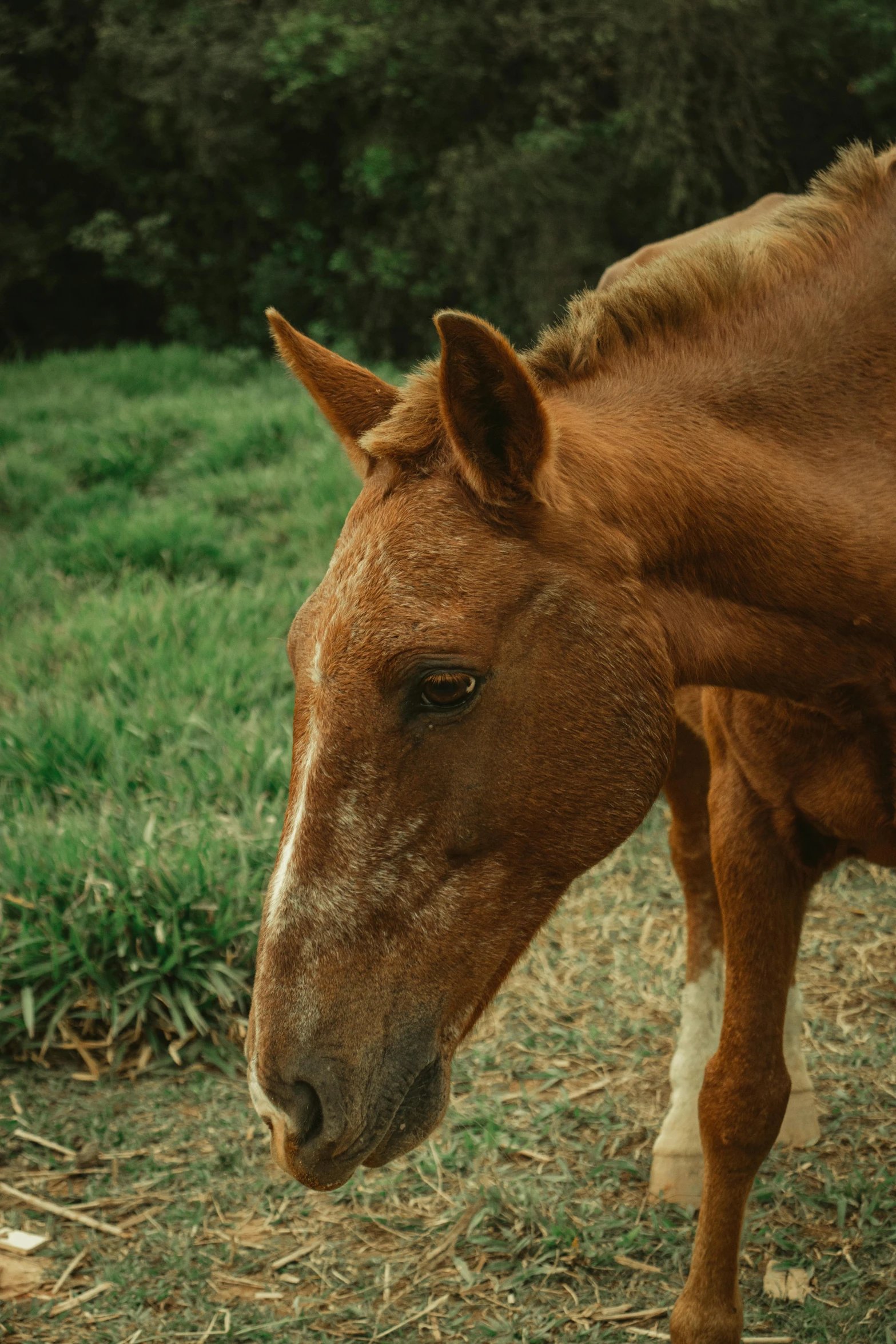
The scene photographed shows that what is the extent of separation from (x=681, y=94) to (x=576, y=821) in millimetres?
11157

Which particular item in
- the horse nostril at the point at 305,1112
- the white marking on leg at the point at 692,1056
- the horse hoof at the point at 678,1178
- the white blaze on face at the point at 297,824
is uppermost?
the white blaze on face at the point at 297,824

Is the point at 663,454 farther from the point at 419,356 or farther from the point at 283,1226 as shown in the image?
the point at 419,356

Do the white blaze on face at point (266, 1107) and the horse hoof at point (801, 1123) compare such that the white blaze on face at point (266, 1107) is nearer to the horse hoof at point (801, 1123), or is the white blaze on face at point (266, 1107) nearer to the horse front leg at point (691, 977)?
the horse front leg at point (691, 977)

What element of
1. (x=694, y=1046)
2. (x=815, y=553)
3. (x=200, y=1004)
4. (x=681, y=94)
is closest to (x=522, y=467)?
(x=815, y=553)

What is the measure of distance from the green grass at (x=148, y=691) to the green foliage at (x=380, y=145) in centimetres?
423

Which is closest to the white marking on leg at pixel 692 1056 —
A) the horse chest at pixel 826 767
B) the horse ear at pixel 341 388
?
the horse chest at pixel 826 767

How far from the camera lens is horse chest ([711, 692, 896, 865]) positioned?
205 cm

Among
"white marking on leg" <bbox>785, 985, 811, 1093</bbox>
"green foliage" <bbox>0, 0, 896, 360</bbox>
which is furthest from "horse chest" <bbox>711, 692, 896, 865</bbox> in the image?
"green foliage" <bbox>0, 0, 896, 360</bbox>

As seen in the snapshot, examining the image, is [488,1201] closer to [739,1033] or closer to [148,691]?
[739,1033]

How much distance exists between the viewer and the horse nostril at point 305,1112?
1.69 m

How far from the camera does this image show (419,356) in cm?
1371

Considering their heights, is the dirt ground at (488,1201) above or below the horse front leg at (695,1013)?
below

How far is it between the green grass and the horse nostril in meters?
1.87

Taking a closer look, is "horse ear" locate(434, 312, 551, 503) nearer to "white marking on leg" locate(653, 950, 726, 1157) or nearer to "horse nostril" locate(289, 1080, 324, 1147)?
"horse nostril" locate(289, 1080, 324, 1147)
